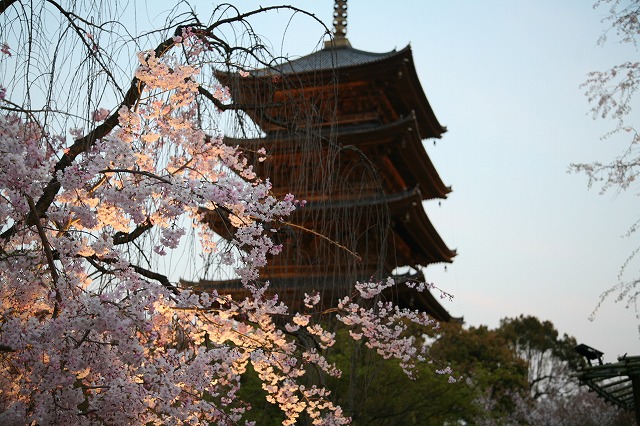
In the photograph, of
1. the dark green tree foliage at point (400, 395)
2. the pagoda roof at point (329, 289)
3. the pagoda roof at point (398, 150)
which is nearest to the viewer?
the pagoda roof at point (329, 289)

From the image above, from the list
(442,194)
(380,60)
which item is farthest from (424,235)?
(380,60)

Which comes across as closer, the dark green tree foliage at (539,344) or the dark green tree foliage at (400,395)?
the dark green tree foliage at (400,395)

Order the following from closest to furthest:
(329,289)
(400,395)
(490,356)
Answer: (329,289) < (400,395) < (490,356)

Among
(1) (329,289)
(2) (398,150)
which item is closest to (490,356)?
(2) (398,150)

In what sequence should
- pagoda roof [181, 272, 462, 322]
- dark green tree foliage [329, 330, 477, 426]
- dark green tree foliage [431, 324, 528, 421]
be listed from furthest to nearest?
1. dark green tree foliage [431, 324, 528, 421]
2. dark green tree foliage [329, 330, 477, 426]
3. pagoda roof [181, 272, 462, 322]

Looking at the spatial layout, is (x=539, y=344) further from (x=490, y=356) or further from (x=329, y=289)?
(x=329, y=289)

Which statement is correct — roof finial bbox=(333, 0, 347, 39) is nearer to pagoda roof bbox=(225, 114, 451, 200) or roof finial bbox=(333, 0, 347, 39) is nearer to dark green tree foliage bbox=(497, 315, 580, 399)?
pagoda roof bbox=(225, 114, 451, 200)

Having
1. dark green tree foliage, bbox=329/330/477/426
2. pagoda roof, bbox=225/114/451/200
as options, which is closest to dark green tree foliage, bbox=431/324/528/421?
pagoda roof, bbox=225/114/451/200

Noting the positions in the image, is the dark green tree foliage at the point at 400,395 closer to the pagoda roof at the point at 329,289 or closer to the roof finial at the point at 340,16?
the pagoda roof at the point at 329,289

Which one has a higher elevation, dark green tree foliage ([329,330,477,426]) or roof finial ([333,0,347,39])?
roof finial ([333,0,347,39])

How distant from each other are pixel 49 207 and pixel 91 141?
40cm

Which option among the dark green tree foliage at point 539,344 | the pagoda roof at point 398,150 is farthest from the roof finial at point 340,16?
the dark green tree foliage at point 539,344

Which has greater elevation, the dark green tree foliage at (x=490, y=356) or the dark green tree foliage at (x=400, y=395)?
the dark green tree foliage at (x=490, y=356)

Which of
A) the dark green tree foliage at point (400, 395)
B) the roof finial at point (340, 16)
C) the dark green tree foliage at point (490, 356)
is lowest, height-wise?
the dark green tree foliage at point (400, 395)
